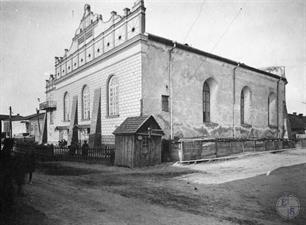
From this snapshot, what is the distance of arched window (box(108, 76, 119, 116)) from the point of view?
1986 centimetres

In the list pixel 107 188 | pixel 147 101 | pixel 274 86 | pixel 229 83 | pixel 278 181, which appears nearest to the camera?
pixel 107 188

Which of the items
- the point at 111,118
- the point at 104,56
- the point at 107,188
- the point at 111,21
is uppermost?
the point at 111,21

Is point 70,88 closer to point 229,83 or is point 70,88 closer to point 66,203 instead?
point 229,83

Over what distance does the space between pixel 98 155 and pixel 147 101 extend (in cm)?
477

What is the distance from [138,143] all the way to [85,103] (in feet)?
39.4

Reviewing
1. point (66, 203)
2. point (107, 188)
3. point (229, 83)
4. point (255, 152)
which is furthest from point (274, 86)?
point (66, 203)

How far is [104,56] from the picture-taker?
20.7 metres

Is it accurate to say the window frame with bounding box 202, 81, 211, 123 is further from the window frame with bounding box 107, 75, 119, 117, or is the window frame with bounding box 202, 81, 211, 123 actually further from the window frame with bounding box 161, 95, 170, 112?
the window frame with bounding box 107, 75, 119, 117

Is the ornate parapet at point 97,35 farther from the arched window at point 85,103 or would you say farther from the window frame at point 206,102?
the window frame at point 206,102

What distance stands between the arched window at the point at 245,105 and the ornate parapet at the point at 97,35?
14371 mm

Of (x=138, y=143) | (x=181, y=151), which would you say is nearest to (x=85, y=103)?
(x=138, y=143)

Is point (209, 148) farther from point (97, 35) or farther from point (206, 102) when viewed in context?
point (97, 35)

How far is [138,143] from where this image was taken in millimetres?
14055

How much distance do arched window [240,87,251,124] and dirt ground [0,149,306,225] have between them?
15.7 m
